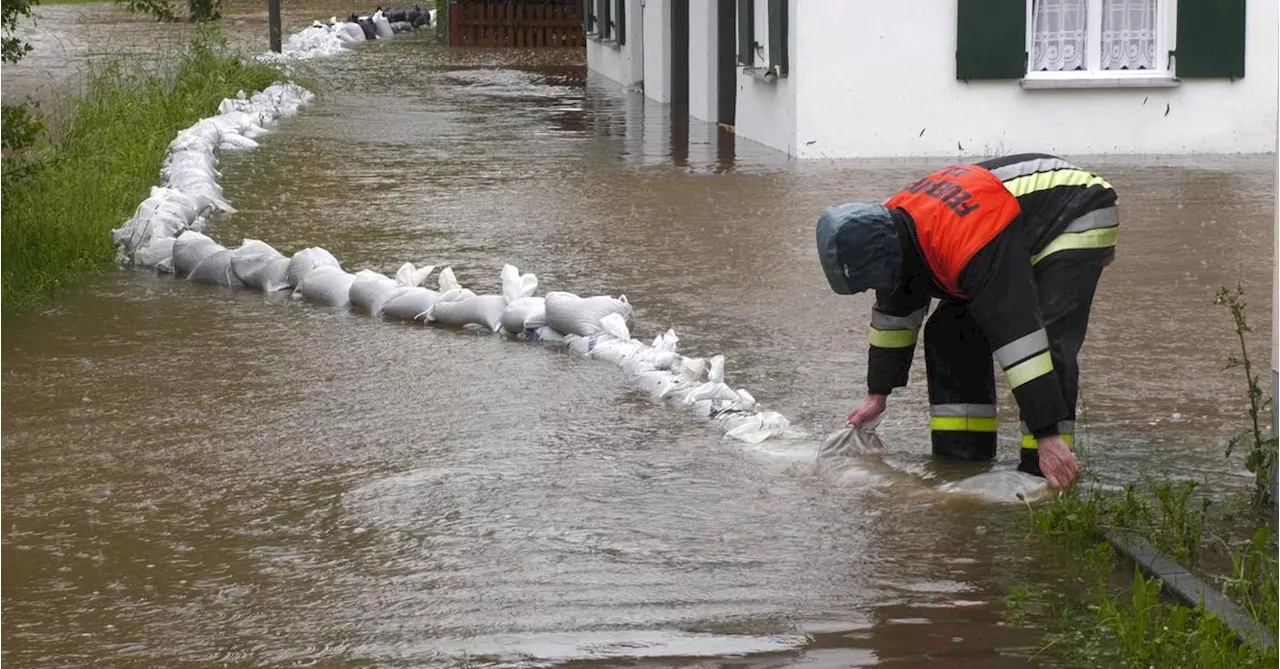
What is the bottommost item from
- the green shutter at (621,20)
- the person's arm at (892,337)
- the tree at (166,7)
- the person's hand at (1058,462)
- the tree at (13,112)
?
the person's hand at (1058,462)

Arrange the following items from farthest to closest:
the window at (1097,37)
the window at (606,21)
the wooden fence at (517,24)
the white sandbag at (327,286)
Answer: the wooden fence at (517,24)
the window at (606,21)
the window at (1097,37)
the white sandbag at (327,286)

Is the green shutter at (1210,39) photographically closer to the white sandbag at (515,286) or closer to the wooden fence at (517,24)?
the white sandbag at (515,286)

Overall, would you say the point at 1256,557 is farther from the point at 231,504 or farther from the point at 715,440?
the point at 231,504

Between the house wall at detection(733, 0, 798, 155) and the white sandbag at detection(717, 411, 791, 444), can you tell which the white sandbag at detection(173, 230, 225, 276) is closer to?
the white sandbag at detection(717, 411, 791, 444)

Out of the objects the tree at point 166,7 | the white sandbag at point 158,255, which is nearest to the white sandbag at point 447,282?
the white sandbag at point 158,255

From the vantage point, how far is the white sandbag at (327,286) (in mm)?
9008

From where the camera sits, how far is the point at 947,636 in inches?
173

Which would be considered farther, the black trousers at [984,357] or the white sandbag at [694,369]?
the white sandbag at [694,369]

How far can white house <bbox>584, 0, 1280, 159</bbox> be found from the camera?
14836 mm

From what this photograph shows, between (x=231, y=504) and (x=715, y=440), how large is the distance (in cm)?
171

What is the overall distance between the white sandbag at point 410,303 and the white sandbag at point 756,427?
8.43ft

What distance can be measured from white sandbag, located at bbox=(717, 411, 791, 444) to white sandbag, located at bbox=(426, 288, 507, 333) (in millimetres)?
2168

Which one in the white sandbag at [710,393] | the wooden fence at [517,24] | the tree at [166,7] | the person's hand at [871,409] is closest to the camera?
the person's hand at [871,409]

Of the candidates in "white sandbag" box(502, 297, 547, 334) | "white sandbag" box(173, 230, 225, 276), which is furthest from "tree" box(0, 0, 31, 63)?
"white sandbag" box(502, 297, 547, 334)
